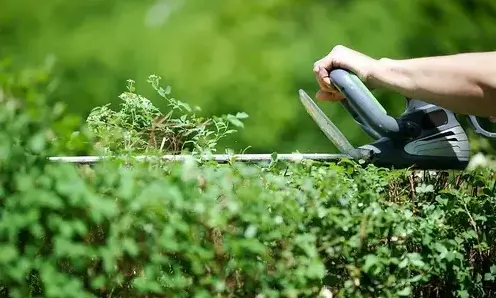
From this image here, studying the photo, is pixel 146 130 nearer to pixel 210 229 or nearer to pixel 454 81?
pixel 210 229

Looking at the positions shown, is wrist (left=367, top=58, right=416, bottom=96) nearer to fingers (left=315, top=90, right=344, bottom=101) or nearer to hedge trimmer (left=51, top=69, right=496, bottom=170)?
hedge trimmer (left=51, top=69, right=496, bottom=170)

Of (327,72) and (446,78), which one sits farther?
(327,72)

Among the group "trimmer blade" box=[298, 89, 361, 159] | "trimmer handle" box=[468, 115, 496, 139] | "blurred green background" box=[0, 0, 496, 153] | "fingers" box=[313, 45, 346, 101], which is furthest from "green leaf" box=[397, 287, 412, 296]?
"blurred green background" box=[0, 0, 496, 153]

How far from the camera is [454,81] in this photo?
72.9 inches

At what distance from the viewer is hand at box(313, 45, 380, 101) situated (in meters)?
2.13

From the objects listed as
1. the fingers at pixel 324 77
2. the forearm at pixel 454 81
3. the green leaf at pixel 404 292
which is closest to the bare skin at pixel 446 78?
the forearm at pixel 454 81

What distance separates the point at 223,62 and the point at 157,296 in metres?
2.05

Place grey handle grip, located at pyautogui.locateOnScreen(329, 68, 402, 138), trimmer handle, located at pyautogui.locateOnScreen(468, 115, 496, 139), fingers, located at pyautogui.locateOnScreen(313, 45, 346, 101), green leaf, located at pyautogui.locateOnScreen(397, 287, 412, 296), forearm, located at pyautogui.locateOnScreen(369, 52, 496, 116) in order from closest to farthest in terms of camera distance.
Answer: green leaf, located at pyautogui.locateOnScreen(397, 287, 412, 296)
forearm, located at pyautogui.locateOnScreen(369, 52, 496, 116)
grey handle grip, located at pyautogui.locateOnScreen(329, 68, 402, 138)
fingers, located at pyautogui.locateOnScreen(313, 45, 346, 101)
trimmer handle, located at pyautogui.locateOnScreen(468, 115, 496, 139)

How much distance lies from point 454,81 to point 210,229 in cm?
85

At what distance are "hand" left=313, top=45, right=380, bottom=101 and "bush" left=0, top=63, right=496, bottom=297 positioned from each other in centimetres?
35

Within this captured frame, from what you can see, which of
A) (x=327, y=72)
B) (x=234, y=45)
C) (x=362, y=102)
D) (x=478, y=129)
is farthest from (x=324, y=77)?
(x=234, y=45)

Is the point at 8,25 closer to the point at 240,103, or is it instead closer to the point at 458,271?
the point at 240,103

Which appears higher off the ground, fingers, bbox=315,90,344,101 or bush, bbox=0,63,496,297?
fingers, bbox=315,90,344,101

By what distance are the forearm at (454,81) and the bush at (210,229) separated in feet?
0.82
